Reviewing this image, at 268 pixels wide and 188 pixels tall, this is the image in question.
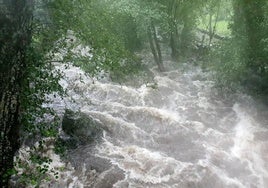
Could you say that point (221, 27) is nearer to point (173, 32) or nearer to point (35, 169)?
point (173, 32)

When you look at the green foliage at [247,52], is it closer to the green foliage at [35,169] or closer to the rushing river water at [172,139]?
the rushing river water at [172,139]

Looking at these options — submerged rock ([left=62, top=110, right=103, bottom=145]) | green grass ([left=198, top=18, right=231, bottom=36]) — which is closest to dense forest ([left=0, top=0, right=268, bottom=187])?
submerged rock ([left=62, top=110, right=103, bottom=145])

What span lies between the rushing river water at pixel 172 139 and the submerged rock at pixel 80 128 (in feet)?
1.51

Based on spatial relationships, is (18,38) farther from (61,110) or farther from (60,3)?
(61,110)

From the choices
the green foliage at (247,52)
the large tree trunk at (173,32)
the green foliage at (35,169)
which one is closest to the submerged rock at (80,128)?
the green foliage at (35,169)

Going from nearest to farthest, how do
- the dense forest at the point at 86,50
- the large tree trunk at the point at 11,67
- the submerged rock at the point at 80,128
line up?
the large tree trunk at the point at 11,67 → the dense forest at the point at 86,50 → the submerged rock at the point at 80,128

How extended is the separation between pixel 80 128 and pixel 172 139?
13.1 feet

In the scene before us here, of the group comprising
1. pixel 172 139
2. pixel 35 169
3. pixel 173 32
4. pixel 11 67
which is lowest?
pixel 35 169

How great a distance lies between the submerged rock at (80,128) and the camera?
639 inches

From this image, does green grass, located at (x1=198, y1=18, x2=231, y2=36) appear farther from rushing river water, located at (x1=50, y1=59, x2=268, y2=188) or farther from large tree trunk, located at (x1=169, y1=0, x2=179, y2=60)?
rushing river water, located at (x1=50, y1=59, x2=268, y2=188)

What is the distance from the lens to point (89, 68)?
8.68 m

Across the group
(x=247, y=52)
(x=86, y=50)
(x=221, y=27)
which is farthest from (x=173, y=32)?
(x=221, y=27)

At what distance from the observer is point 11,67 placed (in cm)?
686

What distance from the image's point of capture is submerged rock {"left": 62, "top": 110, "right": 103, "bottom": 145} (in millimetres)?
16234
